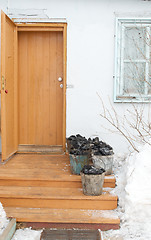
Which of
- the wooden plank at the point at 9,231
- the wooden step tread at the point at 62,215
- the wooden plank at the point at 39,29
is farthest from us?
the wooden plank at the point at 39,29

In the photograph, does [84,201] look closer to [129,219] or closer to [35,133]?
[129,219]

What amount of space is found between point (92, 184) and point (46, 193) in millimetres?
633

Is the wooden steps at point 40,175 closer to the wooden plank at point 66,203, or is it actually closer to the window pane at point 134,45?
the wooden plank at point 66,203

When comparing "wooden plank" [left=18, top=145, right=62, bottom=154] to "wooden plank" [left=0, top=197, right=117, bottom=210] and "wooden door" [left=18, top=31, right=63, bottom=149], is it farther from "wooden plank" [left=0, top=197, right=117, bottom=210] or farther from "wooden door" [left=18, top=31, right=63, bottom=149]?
"wooden plank" [left=0, top=197, right=117, bottom=210]

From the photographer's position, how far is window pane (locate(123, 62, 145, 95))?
5.31 meters

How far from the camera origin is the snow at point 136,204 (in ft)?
11.2

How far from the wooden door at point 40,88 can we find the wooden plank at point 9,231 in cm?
239

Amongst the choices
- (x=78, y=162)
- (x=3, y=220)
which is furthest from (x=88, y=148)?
(x=3, y=220)

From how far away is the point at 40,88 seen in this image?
5629 mm

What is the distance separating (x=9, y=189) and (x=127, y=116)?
245 cm

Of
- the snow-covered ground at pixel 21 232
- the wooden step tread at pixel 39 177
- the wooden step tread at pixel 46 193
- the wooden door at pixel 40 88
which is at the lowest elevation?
the snow-covered ground at pixel 21 232

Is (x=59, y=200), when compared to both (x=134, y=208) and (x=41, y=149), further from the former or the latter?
(x=41, y=149)

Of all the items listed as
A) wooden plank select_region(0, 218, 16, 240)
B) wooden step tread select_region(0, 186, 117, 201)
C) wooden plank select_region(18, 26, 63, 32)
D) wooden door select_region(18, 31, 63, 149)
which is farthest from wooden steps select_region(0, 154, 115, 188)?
wooden plank select_region(18, 26, 63, 32)

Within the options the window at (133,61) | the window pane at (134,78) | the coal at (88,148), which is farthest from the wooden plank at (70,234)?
the window pane at (134,78)
